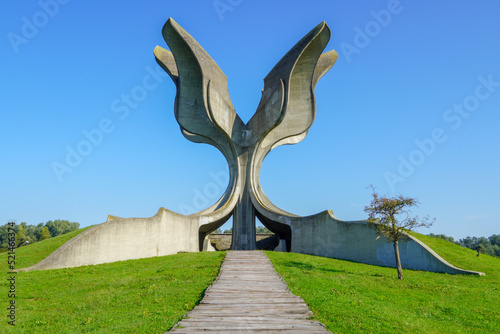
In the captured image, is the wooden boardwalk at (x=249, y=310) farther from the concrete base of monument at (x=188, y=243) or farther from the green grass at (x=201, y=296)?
the concrete base of monument at (x=188, y=243)

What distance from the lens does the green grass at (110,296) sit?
7371 mm

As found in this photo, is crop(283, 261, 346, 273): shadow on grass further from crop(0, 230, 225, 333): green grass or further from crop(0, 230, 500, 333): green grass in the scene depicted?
crop(0, 230, 225, 333): green grass

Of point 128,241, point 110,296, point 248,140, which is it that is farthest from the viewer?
point 248,140

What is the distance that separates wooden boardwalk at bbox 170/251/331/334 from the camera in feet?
21.7

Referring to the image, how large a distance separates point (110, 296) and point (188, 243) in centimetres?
1243

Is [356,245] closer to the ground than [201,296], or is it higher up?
higher up

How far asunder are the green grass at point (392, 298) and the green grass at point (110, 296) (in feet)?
10.1

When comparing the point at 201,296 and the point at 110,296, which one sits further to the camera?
the point at 110,296

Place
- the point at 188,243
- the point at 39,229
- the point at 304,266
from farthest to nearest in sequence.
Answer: the point at 39,229 < the point at 188,243 < the point at 304,266

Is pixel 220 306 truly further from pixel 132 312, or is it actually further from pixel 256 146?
pixel 256 146

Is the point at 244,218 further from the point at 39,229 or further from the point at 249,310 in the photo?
the point at 39,229

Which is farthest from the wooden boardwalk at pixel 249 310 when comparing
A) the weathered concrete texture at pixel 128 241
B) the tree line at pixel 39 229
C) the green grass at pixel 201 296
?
the tree line at pixel 39 229

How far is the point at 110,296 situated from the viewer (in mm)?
9695

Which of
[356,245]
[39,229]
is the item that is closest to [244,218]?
[356,245]
